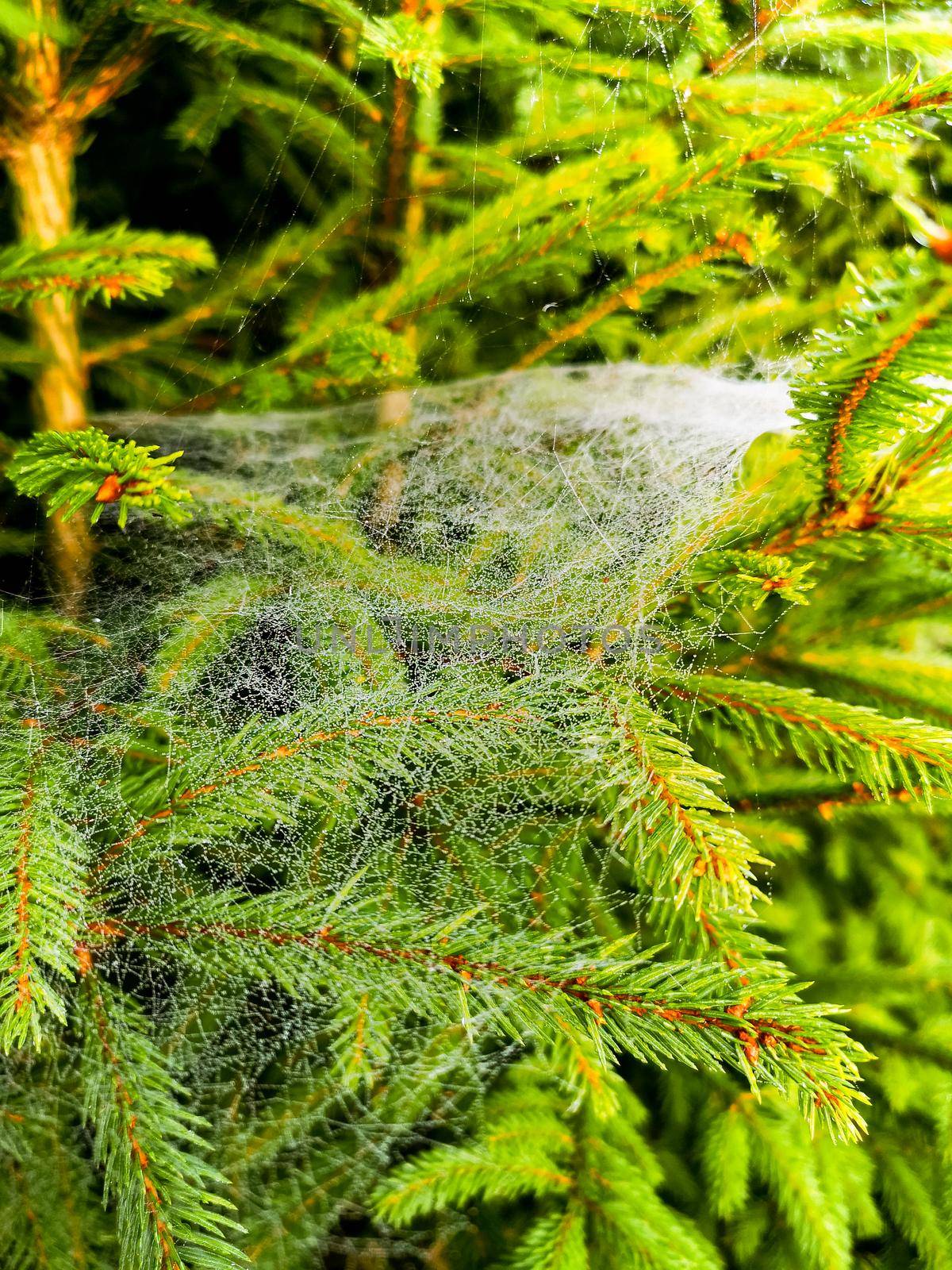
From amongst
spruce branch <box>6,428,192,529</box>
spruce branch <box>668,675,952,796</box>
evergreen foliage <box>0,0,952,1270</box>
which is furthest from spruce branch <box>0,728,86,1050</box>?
spruce branch <box>668,675,952,796</box>

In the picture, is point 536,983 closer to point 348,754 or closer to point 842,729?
point 348,754

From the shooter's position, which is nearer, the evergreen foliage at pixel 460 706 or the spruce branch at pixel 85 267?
the evergreen foliage at pixel 460 706

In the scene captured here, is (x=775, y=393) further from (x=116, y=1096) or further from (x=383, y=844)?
(x=116, y=1096)

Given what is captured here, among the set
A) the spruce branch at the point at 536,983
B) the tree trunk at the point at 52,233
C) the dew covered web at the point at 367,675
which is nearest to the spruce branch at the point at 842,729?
the dew covered web at the point at 367,675

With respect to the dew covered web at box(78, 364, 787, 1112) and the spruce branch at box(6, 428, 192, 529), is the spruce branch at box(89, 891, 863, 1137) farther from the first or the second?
the spruce branch at box(6, 428, 192, 529)

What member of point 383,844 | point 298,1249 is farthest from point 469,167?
point 298,1249

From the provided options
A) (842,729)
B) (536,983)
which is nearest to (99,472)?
(536,983)

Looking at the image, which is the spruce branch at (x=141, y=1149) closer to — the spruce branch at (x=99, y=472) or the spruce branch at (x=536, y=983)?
the spruce branch at (x=536, y=983)
